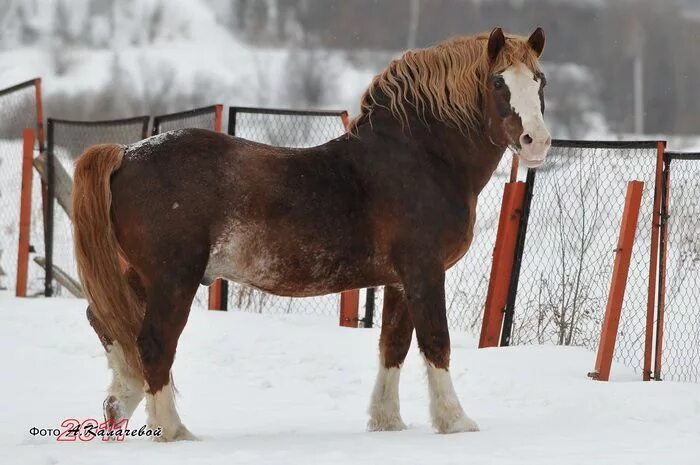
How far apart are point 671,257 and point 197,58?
1424 cm

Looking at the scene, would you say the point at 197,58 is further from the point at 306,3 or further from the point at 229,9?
the point at 306,3

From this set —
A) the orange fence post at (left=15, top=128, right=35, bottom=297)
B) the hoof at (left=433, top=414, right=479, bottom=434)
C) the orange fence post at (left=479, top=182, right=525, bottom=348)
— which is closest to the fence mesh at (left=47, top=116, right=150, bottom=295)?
the orange fence post at (left=15, top=128, right=35, bottom=297)

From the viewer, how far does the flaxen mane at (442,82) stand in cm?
497

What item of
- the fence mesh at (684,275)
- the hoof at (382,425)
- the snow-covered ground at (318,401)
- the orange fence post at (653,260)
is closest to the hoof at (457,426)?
the snow-covered ground at (318,401)

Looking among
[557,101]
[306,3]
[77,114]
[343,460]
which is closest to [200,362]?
[343,460]

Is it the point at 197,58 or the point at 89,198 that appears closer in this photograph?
the point at 89,198

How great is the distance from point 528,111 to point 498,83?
24 centimetres

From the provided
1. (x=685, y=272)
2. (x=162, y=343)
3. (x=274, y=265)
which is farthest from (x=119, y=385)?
(x=685, y=272)

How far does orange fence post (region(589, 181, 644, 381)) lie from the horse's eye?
1.98m

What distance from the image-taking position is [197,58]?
2102 cm

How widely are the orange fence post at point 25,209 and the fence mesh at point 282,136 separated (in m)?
2.46

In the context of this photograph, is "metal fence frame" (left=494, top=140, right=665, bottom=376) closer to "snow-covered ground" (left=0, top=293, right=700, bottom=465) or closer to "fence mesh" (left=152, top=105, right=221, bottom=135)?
"snow-covered ground" (left=0, top=293, right=700, bottom=465)

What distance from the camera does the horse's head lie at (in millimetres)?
4613

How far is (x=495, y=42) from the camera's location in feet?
15.8
